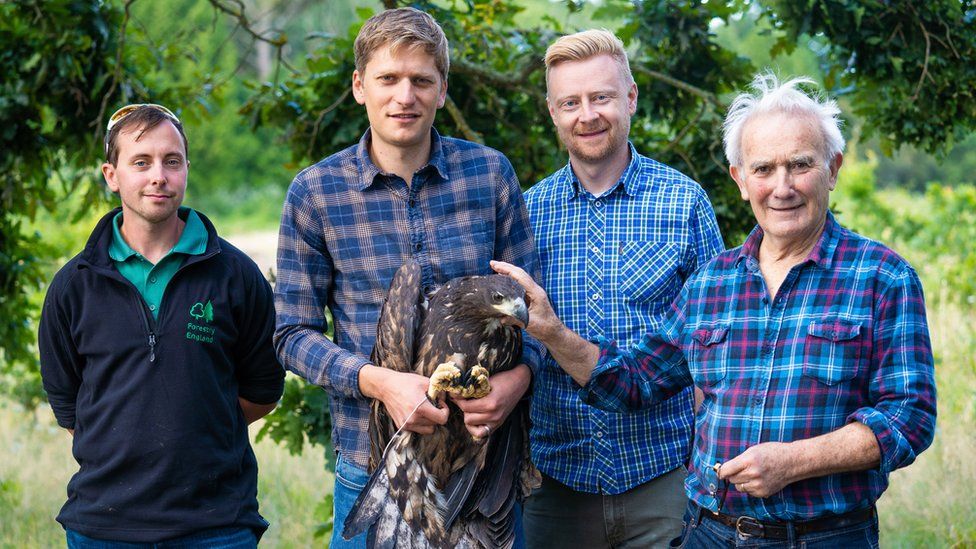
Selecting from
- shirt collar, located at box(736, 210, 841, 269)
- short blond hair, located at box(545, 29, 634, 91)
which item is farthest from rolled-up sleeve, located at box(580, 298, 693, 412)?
short blond hair, located at box(545, 29, 634, 91)

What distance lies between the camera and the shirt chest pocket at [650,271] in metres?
3.50

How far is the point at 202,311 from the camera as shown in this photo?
325 centimetres

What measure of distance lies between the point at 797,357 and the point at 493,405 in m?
0.85

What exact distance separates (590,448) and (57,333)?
1856mm

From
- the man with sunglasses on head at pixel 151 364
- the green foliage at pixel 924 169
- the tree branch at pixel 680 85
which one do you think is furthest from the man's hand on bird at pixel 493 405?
the green foliage at pixel 924 169

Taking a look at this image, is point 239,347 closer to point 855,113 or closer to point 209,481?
point 209,481

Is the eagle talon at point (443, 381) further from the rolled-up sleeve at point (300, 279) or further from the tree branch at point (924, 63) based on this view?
the tree branch at point (924, 63)

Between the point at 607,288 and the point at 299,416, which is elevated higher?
the point at 607,288

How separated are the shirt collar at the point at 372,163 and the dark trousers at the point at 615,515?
1.25 m

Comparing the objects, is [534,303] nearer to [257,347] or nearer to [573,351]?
[573,351]

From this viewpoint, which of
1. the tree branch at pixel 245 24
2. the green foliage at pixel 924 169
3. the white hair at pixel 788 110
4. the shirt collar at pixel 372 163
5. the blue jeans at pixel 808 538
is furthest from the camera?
the green foliage at pixel 924 169

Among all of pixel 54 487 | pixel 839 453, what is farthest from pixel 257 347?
pixel 54 487

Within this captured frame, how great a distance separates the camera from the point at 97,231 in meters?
3.31

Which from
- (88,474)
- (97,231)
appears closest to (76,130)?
(97,231)
